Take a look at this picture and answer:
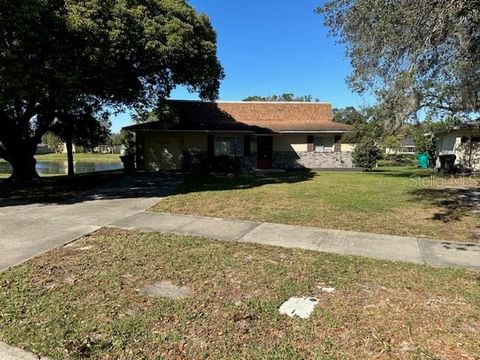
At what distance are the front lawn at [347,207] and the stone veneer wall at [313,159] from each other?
37.0 feet

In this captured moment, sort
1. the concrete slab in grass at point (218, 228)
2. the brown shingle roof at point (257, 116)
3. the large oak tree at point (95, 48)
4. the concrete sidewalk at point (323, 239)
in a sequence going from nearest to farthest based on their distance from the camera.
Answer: the concrete sidewalk at point (323, 239), the concrete slab in grass at point (218, 228), the large oak tree at point (95, 48), the brown shingle roof at point (257, 116)

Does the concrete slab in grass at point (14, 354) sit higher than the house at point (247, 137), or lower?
lower

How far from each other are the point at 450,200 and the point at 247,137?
14.4 metres

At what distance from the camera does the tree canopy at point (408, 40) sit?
708 cm

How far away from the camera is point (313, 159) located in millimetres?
25531

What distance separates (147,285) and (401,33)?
7.14m

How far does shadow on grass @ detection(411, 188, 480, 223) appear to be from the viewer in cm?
892

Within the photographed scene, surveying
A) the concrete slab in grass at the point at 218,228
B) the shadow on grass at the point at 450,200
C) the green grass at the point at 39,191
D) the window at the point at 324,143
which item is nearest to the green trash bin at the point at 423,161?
the window at the point at 324,143

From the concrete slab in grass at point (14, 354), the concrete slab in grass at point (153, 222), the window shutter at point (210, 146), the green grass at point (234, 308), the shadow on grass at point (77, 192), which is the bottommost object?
the concrete slab in grass at point (14, 354)

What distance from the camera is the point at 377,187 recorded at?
1437 cm

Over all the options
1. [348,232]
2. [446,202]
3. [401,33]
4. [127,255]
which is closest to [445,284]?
[348,232]

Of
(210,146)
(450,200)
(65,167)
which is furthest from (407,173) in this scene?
(65,167)

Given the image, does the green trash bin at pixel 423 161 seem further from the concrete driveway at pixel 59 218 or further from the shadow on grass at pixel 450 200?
the concrete driveway at pixel 59 218

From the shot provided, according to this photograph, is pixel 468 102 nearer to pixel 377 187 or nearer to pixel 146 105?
pixel 377 187
